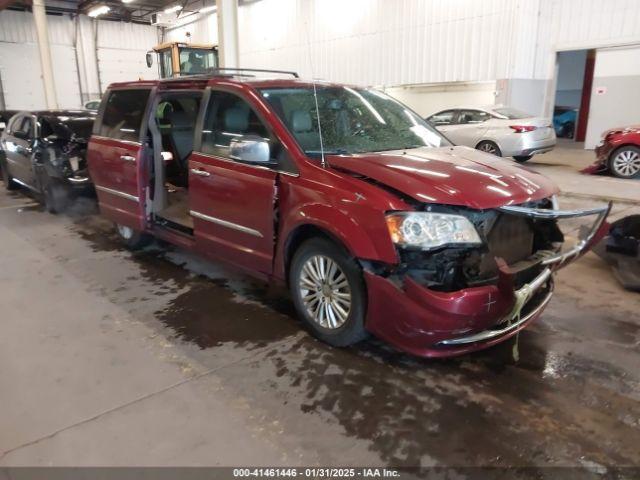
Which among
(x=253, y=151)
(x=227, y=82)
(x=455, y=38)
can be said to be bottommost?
(x=253, y=151)

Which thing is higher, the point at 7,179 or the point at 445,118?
the point at 445,118

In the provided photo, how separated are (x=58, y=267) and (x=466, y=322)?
416 cm

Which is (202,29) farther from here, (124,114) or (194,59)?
(124,114)

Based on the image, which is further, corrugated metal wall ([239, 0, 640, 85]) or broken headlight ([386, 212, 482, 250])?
corrugated metal wall ([239, 0, 640, 85])

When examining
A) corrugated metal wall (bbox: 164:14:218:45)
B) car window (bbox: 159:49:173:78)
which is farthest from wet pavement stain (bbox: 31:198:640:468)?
corrugated metal wall (bbox: 164:14:218:45)

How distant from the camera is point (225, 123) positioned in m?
3.85

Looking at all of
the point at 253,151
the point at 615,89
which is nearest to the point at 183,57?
the point at 615,89

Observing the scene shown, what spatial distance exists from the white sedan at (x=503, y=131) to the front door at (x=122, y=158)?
7353mm

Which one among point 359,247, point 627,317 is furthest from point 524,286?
point 627,317

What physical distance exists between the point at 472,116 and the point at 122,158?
8922mm

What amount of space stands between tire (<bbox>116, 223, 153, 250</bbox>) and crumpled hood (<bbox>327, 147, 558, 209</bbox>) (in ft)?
10.2

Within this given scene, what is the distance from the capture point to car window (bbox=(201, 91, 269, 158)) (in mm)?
3637

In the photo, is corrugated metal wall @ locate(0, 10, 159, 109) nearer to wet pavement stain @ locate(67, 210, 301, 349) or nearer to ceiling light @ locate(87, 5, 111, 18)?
ceiling light @ locate(87, 5, 111, 18)

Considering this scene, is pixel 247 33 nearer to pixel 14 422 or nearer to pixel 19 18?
pixel 19 18
